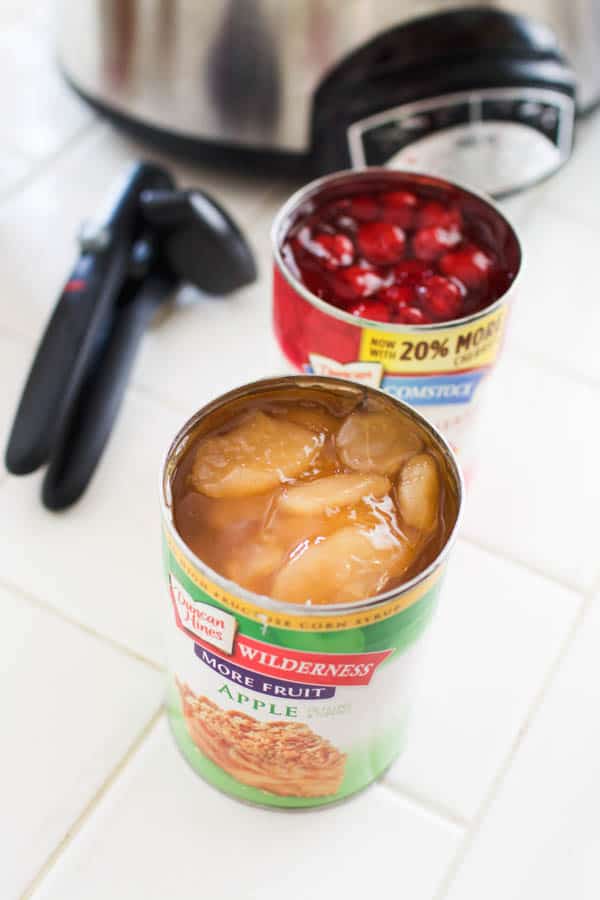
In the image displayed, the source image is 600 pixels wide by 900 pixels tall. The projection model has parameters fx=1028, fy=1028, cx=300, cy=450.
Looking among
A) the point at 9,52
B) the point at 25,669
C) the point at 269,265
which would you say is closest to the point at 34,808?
the point at 25,669

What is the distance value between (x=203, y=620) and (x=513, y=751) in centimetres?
28

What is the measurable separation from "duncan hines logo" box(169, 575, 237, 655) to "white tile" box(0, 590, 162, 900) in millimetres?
178

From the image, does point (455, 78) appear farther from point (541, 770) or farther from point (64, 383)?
point (541, 770)

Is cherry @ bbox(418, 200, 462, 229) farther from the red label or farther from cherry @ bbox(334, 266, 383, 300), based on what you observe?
the red label

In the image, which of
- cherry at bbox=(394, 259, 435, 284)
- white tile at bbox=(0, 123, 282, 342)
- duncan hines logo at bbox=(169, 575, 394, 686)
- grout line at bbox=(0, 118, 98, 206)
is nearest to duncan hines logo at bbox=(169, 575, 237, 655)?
duncan hines logo at bbox=(169, 575, 394, 686)

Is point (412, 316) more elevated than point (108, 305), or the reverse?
point (412, 316)

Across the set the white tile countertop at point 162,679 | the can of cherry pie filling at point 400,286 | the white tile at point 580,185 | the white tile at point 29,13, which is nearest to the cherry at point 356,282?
the can of cherry pie filling at point 400,286

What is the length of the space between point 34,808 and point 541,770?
1.06ft

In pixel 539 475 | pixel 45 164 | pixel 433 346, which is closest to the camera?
pixel 433 346

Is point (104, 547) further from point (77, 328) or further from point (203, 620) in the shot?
point (203, 620)

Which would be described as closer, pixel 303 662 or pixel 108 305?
pixel 303 662

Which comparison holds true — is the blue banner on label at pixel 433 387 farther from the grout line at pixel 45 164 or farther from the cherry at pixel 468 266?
the grout line at pixel 45 164

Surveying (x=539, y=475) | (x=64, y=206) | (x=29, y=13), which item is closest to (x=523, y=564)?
(x=539, y=475)

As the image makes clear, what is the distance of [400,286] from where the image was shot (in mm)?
676
